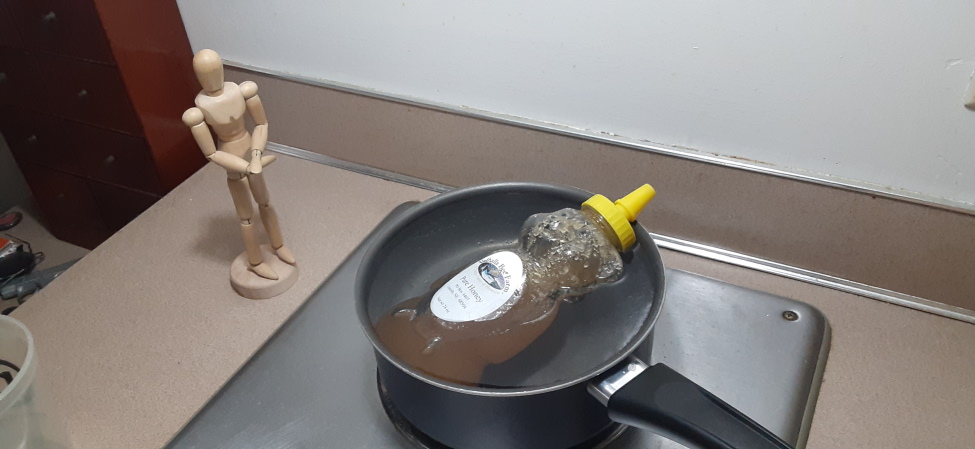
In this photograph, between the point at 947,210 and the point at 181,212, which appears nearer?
the point at 947,210

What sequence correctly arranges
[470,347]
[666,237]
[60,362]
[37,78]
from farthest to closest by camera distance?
[37,78], [666,237], [60,362], [470,347]

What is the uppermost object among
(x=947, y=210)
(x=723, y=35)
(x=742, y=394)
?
(x=723, y=35)

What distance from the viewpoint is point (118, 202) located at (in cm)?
102

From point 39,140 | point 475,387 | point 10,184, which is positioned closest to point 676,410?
point 475,387

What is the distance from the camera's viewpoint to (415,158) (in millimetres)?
824

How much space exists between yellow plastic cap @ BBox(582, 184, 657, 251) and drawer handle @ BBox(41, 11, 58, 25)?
683 millimetres

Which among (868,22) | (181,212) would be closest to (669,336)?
(868,22)

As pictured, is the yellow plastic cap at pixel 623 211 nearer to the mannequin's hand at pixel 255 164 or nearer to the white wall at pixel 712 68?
the white wall at pixel 712 68

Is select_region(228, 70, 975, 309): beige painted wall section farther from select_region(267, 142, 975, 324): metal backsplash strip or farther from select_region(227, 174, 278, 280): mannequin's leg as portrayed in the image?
select_region(227, 174, 278, 280): mannequin's leg

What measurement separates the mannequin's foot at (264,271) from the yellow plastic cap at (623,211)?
0.33 meters

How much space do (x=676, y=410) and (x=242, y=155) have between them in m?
0.43

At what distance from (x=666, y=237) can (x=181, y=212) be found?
0.57 meters

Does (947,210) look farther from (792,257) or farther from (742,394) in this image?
(742,394)

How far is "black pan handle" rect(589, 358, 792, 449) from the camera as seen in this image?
0.41m
